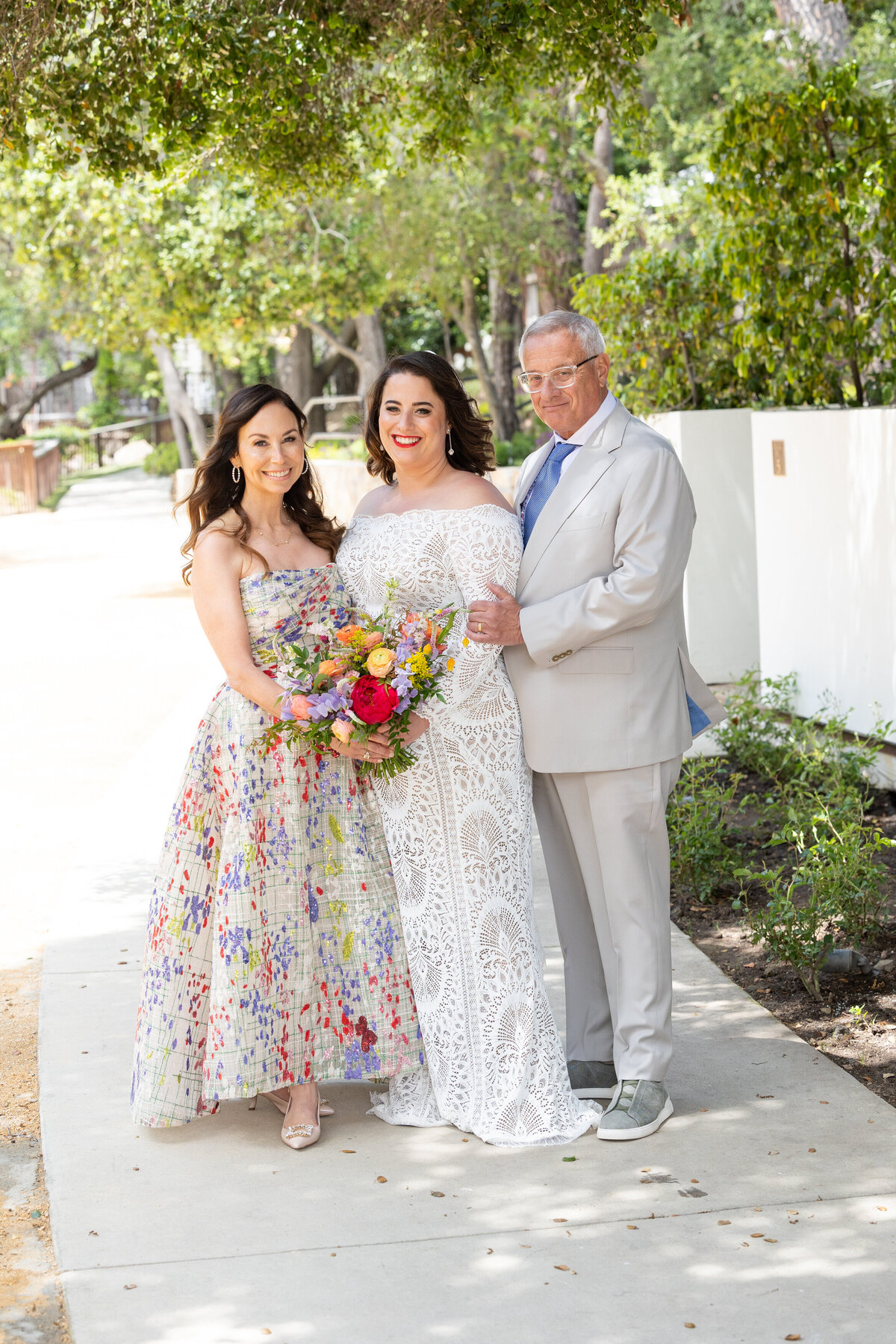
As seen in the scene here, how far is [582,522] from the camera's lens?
3.79 metres

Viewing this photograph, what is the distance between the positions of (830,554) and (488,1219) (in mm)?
4694

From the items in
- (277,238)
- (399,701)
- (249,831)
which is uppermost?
(277,238)

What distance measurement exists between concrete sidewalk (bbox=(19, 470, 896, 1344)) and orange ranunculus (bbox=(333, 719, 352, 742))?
1.11 metres

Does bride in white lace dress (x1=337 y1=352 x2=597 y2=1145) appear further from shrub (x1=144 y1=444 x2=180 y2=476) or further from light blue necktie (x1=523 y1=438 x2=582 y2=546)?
shrub (x1=144 y1=444 x2=180 y2=476)

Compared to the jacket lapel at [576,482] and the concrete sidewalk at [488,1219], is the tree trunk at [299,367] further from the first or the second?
the concrete sidewalk at [488,1219]

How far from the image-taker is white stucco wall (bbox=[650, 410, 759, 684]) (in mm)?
9305

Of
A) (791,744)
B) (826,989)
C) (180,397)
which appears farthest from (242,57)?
(180,397)

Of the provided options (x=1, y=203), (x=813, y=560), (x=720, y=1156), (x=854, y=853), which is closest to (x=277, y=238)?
(x=1, y=203)

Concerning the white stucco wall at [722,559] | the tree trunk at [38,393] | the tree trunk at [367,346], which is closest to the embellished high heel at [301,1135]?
the white stucco wall at [722,559]

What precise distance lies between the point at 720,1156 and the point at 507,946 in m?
0.76

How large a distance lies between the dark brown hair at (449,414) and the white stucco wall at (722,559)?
539 centimetres

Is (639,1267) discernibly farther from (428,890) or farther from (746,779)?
(746,779)

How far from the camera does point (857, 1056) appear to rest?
4.35m

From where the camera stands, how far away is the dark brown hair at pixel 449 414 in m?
3.93
